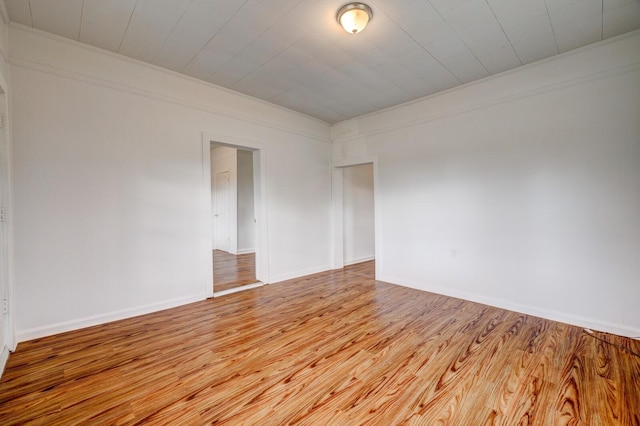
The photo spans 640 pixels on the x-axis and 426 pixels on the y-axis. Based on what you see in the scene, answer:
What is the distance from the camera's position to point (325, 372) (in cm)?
201

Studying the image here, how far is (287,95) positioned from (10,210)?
126 inches

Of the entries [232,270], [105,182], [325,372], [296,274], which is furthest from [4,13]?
[296,274]

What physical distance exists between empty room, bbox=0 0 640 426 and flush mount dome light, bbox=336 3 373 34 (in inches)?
0.5

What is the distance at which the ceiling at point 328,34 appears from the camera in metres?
2.18

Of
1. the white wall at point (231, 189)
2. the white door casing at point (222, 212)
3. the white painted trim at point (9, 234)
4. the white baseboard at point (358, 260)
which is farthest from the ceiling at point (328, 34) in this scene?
the white door casing at point (222, 212)

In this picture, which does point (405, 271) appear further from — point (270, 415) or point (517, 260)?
point (270, 415)

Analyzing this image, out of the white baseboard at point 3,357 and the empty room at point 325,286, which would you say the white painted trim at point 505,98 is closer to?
the empty room at point 325,286

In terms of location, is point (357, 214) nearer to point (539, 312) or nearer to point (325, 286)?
point (325, 286)

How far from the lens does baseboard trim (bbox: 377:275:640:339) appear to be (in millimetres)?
2561

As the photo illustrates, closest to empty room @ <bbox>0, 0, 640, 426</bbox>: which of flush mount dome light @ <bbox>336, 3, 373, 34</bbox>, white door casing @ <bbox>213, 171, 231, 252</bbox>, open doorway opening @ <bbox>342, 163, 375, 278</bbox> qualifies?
flush mount dome light @ <bbox>336, 3, 373, 34</bbox>

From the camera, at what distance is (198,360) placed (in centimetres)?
218

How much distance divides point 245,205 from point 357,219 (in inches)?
122

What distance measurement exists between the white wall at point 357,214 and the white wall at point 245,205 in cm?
265

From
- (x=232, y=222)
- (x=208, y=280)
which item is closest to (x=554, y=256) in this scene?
(x=208, y=280)
